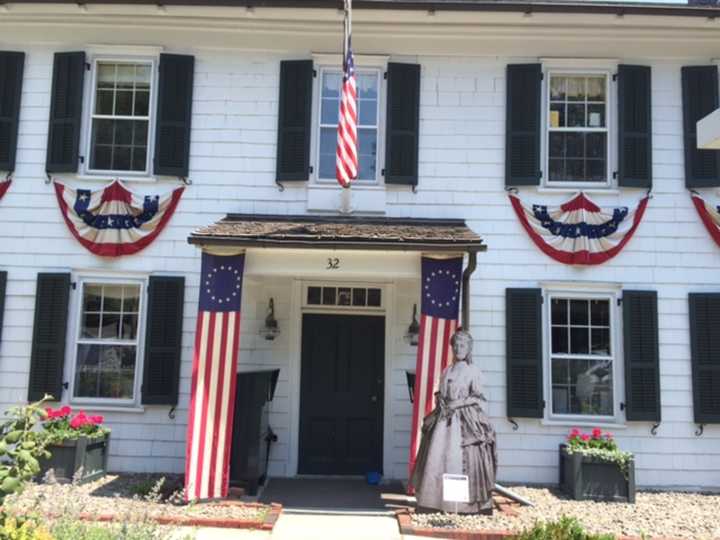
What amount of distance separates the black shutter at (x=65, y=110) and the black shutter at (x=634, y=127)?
7763mm

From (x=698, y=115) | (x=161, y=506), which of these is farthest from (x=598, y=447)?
(x=161, y=506)

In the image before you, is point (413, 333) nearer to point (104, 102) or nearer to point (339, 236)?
point (339, 236)

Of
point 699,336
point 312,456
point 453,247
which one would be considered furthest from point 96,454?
point 699,336

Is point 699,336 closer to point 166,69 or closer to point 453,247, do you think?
point 453,247

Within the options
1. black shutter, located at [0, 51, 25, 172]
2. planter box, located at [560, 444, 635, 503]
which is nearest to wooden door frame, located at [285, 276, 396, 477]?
planter box, located at [560, 444, 635, 503]

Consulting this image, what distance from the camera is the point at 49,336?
8961mm

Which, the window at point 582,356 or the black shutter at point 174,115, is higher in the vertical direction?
the black shutter at point 174,115

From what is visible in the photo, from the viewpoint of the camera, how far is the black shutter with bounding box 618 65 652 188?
9.06m

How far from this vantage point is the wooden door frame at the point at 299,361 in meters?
9.03

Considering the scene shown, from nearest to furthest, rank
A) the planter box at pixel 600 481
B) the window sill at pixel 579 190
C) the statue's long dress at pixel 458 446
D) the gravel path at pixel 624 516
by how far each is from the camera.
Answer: the gravel path at pixel 624 516, the statue's long dress at pixel 458 446, the planter box at pixel 600 481, the window sill at pixel 579 190

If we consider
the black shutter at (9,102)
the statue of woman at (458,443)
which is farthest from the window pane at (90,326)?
the statue of woman at (458,443)

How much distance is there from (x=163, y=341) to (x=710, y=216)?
7.82 meters

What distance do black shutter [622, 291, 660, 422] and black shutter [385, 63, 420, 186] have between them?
3515 mm

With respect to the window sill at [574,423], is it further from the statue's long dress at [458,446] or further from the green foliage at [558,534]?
the green foliage at [558,534]
